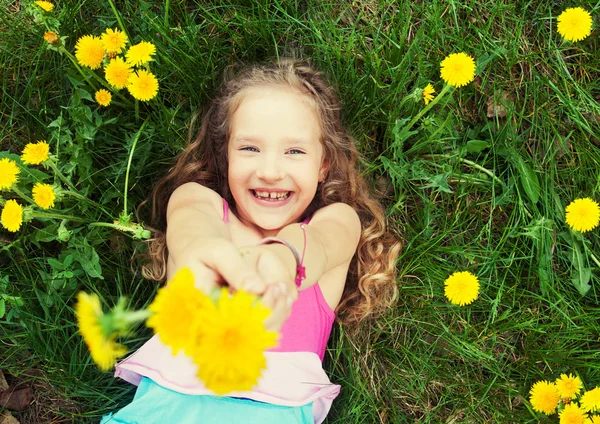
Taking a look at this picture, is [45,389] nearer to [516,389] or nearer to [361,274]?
[361,274]

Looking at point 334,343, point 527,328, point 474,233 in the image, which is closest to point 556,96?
point 474,233

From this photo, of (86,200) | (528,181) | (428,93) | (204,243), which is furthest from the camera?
(528,181)

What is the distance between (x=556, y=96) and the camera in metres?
2.38

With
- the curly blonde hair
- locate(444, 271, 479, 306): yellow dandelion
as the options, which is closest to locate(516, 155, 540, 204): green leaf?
locate(444, 271, 479, 306): yellow dandelion

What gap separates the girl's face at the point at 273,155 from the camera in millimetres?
1986

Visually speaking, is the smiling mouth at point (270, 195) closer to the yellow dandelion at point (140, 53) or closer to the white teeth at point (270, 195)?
the white teeth at point (270, 195)

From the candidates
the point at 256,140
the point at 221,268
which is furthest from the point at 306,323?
the point at 221,268

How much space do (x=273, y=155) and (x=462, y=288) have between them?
85 cm

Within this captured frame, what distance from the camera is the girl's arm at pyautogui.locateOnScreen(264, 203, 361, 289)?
5.41 ft

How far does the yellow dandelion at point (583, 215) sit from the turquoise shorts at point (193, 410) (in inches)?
50.0

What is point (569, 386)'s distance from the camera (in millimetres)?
2133

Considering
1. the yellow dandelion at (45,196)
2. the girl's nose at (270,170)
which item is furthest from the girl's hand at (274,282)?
the yellow dandelion at (45,196)

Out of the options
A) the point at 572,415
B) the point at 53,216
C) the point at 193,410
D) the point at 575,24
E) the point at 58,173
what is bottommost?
the point at 193,410

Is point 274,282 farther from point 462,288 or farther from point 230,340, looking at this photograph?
point 462,288
